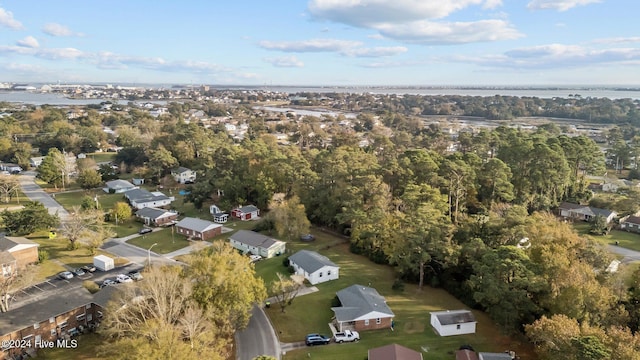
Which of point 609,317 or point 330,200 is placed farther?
point 330,200

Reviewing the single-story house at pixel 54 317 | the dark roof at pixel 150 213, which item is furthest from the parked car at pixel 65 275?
the dark roof at pixel 150 213

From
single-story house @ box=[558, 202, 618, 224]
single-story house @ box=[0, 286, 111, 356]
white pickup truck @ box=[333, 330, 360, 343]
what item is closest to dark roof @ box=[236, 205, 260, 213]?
single-story house @ box=[0, 286, 111, 356]

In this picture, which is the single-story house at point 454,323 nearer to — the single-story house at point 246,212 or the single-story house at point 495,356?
the single-story house at point 495,356

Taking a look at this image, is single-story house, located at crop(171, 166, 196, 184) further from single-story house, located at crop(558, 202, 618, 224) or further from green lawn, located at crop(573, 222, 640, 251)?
green lawn, located at crop(573, 222, 640, 251)

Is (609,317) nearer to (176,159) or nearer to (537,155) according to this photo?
(537,155)

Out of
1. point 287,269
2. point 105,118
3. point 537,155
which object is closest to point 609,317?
point 287,269

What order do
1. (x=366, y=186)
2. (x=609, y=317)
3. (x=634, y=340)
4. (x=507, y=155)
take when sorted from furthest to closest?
(x=507, y=155) → (x=366, y=186) → (x=609, y=317) → (x=634, y=340)

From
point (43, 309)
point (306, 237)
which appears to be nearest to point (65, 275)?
point (43, 309)
